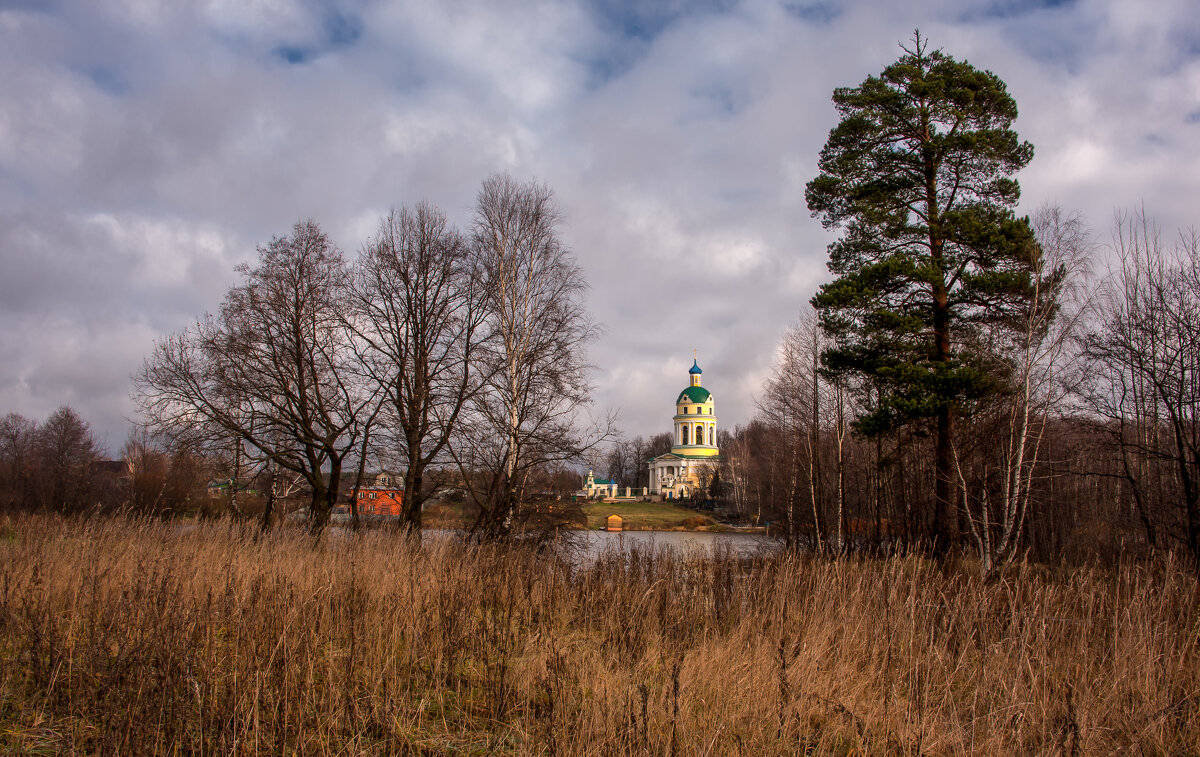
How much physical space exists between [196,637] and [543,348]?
1011 centimetres

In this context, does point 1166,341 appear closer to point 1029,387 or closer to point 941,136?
point 1029,387

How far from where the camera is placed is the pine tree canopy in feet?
41.0

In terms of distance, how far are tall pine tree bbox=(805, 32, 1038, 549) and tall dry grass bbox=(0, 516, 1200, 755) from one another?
23.0ft

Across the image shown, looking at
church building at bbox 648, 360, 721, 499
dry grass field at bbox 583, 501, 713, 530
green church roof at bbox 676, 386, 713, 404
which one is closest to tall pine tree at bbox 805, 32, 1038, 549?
dry grass field at bbox 583, 501, 713, 530

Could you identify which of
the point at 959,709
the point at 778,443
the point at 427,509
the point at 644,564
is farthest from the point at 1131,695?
the point at 778,443

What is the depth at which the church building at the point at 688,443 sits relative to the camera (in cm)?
8850

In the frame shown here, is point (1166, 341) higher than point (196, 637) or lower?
higher

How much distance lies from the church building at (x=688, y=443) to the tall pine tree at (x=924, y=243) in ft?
237

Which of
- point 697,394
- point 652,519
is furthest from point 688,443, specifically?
point 652,519

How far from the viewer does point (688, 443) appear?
93.5m

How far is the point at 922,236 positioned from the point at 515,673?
12964 mm

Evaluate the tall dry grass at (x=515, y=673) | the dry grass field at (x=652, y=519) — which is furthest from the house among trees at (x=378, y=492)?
the dry grass field at (x=652, y=519)

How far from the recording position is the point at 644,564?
28.6 feet

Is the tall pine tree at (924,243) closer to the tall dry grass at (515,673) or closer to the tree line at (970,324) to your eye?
the tree line at (970,324)
